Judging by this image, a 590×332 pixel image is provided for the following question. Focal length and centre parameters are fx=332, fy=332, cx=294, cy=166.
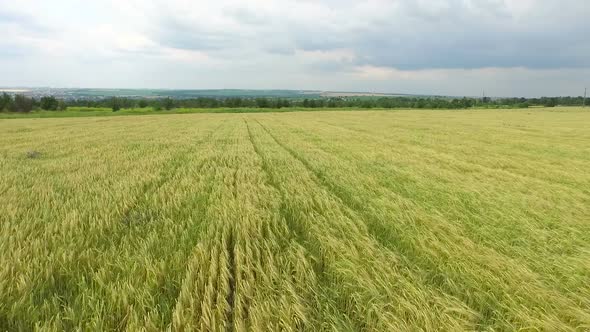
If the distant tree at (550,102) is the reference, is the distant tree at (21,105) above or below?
below

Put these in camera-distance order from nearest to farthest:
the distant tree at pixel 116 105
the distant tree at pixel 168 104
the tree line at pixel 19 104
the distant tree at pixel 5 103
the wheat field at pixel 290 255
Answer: the wheat field at pixel 290 255, the distant tree at pixel 5 103, the tree line at pixel 19 104, the distant tree at pixel 116 105, the distant tree at pixel 168 104

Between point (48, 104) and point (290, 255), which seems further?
point (48, 104)

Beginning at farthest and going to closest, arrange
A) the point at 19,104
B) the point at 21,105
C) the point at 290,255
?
the point at 21,105
the point at 19,104
the point at 290,255

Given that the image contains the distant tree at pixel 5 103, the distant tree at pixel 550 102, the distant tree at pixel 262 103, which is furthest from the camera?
the distant tree at pixel 550 102

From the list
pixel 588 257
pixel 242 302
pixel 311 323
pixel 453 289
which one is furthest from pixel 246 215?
pixel 588 257

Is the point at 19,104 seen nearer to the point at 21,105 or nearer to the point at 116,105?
the point at 21,105

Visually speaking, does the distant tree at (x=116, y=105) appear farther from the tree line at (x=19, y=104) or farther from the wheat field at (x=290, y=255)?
the wheat field at (x=290, y=255)

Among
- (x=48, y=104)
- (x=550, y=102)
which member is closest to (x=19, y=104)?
(x=48, y=104)

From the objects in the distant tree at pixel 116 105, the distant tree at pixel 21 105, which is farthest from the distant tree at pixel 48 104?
the distant tree at pixel 116 105

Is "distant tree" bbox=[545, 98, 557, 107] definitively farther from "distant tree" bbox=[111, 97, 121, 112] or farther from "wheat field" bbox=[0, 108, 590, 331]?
"wheat field" bbox=[0, 108, 590, 331]

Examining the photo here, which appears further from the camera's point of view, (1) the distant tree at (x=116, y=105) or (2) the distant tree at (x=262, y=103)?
(2) the distant tree at (x=262, y=103)

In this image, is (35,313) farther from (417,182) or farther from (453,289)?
(417,182)

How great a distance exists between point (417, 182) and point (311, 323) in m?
6.04

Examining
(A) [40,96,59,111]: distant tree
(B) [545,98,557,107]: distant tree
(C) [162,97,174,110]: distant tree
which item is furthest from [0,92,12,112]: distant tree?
(B) [545,98,557,107]: distant tree
